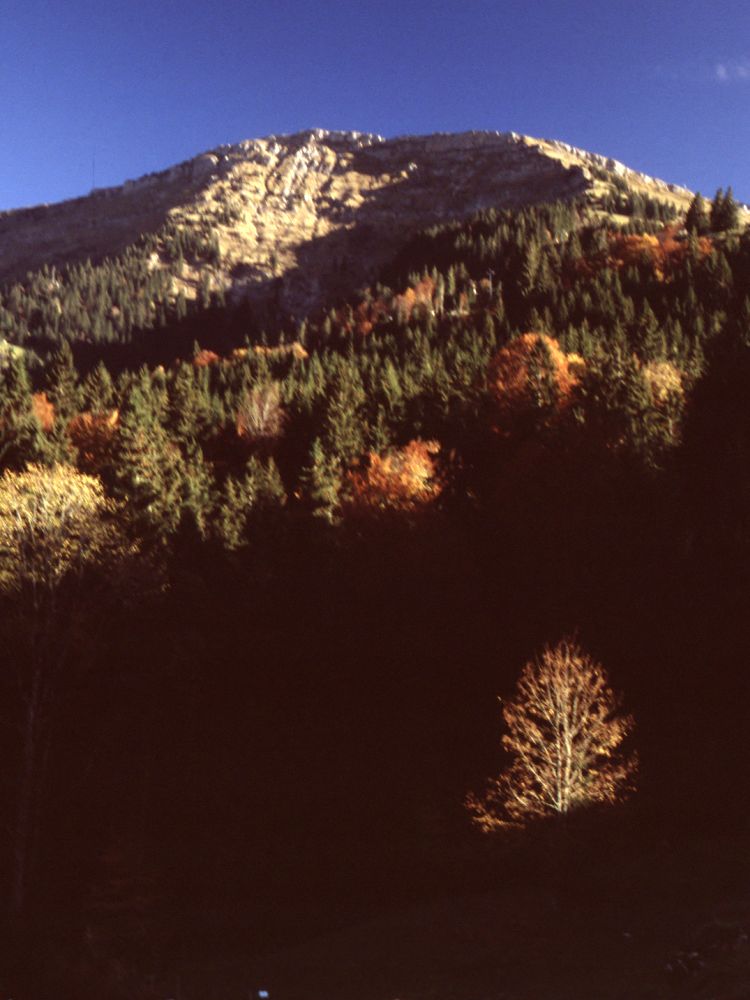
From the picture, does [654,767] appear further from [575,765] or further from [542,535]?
[542,535]

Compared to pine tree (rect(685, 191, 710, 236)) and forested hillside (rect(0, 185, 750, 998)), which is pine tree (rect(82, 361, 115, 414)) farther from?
pine tree (rect(685, 191, 710, 236))

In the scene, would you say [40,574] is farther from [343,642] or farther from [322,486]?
[322,486]

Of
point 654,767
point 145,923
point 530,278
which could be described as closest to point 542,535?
point 654,767

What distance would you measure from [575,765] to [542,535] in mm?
16950

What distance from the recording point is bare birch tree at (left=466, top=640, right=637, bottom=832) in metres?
24.3

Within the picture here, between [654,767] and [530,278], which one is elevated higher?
[530,278]

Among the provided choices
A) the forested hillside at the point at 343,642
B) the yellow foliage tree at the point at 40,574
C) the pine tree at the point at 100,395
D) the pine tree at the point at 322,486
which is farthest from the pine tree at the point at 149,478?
the pine tree at the point at 100,395

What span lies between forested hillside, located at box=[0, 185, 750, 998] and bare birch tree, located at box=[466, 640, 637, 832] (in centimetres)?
88

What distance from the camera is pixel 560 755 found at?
24.1 m

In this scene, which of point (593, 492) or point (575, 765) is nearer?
point (575, 765)

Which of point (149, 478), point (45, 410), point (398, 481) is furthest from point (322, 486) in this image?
point (45, 410)

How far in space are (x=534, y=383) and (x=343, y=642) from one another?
104ft

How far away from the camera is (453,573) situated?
40406 millimetres

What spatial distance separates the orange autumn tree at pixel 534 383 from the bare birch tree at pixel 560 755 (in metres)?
30.4
